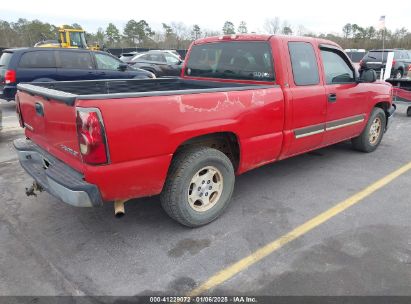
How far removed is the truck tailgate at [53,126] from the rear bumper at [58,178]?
65mm

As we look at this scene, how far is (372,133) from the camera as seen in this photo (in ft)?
19.6

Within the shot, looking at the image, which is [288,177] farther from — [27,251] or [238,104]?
[27,251]

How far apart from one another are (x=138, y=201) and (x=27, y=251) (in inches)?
52.2

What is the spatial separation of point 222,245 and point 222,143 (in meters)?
1.12

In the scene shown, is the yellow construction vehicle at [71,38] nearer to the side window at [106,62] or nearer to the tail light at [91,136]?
the side window at [106,62]

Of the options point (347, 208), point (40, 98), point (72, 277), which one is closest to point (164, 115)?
point (40, 98)

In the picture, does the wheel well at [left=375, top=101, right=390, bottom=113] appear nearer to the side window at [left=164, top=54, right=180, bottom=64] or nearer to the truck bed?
the truck bed

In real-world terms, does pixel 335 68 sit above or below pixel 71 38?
below

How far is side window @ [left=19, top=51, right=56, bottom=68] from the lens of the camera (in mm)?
9070

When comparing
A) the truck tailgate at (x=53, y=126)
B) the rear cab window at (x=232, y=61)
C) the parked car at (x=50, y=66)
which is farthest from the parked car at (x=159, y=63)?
the truck tailgate at (x=53, y=126)

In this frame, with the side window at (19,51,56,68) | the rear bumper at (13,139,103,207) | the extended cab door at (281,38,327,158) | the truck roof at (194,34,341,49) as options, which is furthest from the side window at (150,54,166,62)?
the rear bumper at (13,139,103,207)

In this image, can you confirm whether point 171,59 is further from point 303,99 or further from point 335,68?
point 303,99

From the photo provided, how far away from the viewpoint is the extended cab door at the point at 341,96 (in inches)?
183

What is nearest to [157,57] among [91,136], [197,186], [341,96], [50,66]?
[50,66]
